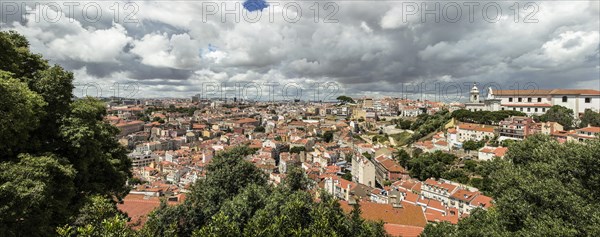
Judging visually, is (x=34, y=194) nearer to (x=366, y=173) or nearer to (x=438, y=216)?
(x=438, y=216)

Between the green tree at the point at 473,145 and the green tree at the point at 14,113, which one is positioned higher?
the green tree at the point at 14,113

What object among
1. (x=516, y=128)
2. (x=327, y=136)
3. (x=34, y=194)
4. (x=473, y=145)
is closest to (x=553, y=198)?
(x=34, y=194)

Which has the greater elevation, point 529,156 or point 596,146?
point 596,146

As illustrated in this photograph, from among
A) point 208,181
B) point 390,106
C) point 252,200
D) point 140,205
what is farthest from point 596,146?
point 390,106

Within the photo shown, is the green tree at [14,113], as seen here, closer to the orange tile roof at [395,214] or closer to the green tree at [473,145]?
the orange tile roof at [395,214]

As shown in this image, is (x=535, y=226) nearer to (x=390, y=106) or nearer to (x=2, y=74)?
(x=2, y=74)

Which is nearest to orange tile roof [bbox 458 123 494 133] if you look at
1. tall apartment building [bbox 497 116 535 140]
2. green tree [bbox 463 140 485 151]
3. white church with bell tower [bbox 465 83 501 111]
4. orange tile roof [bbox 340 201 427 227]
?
tall apartment building [bbox 497 116 535 140]

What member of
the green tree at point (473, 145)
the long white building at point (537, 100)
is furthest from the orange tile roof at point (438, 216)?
the long white building at point (537, 100)

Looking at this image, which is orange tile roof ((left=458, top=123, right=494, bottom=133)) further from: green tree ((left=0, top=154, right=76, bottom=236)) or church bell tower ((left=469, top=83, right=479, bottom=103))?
green tree ((left=0, top=154, right=76, bottom=236))
